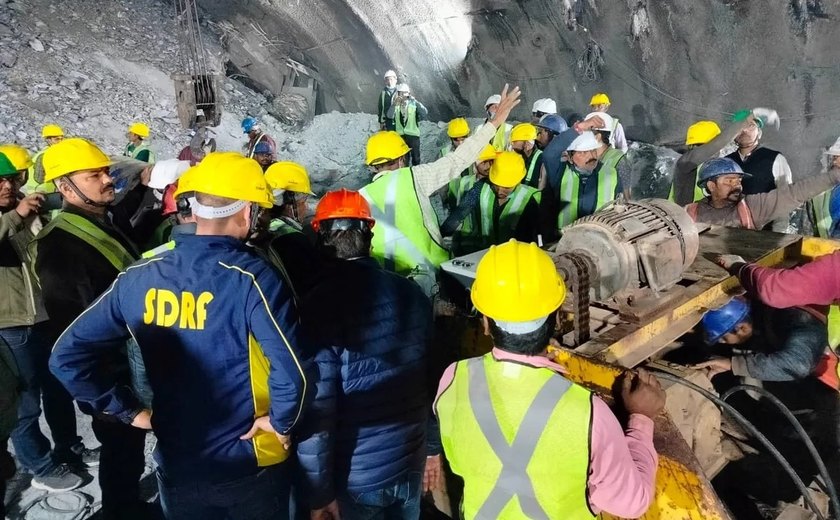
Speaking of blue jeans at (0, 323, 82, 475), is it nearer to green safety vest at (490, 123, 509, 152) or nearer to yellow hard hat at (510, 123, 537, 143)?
yellow hard hat at (510, 123, 537, 143)

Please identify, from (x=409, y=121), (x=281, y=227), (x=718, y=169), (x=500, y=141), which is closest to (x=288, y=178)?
(x=281, y=227)

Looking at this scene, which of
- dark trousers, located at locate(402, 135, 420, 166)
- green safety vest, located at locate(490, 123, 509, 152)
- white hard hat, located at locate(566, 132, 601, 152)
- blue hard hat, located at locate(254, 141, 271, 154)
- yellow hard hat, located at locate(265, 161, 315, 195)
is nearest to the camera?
yellow hard hat, located at locate(265, 161, 315, 195)

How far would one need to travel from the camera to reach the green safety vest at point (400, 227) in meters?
3.39

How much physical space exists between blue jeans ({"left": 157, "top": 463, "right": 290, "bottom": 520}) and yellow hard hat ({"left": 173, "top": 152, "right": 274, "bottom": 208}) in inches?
39.5

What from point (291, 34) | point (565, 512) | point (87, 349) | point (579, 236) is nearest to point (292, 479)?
point (87, 349)

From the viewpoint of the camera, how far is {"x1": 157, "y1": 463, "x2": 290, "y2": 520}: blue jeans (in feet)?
6.47

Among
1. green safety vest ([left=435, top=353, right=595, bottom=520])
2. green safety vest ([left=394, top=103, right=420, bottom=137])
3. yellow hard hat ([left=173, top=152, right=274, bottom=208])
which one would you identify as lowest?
green safety vest ([left=435, top=353, right=595, bottom=520])

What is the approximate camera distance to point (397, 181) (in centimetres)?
338

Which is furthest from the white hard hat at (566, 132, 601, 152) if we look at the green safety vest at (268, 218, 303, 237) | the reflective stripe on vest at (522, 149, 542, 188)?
the green safety vest at (268, 218, 303, 237)

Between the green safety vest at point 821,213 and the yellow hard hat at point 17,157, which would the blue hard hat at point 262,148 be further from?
the green safety vest at point 821,213

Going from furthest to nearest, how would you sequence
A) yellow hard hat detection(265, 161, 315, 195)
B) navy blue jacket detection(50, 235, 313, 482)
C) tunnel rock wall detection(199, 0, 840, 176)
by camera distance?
tunnel rock wall detection(199, 0, 840, 176)
yellow hard hat detection(265, 161, 315, 195)
navy blue jacket detection(50, 235, 313, 482)

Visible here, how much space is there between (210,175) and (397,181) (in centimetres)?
162

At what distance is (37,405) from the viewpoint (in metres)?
3.26

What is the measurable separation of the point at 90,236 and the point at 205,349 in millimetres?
1308
